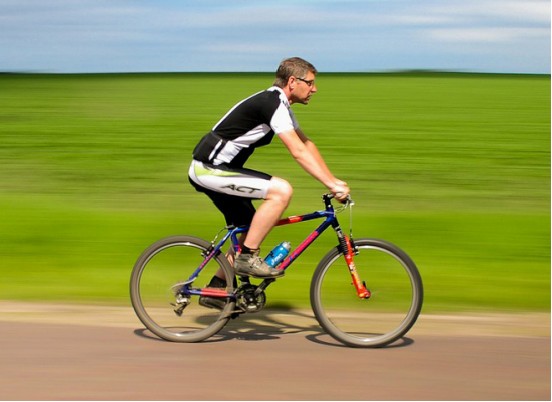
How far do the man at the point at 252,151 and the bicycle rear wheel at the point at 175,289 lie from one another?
10.4 inches

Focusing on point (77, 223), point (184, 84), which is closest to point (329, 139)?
point (77, 223)

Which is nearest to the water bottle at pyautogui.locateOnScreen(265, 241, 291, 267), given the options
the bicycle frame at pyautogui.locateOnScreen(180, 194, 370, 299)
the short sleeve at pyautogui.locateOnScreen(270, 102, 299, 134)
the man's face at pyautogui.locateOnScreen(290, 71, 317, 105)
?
the bicycle frame at pyautogui.locateOnScreen(180, 194, 370, 299)

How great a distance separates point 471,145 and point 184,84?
26.8 metres

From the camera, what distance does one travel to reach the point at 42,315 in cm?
736

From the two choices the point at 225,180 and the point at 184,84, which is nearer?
the point at 225,180

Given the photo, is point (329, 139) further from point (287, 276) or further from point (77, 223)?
point (287, 276)

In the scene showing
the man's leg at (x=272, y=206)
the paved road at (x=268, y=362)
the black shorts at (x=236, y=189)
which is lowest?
the paved road at (x=268, y=362)

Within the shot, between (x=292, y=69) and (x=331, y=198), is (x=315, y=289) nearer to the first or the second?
(x=331, y=198)

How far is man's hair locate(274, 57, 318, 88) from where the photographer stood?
645cm

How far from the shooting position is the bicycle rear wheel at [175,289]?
6.65 metres

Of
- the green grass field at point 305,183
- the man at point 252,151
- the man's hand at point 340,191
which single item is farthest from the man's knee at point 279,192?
the green grass field at point 305,183

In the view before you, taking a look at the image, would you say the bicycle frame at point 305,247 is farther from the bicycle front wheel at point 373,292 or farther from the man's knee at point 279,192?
the man's knee at point 279,192

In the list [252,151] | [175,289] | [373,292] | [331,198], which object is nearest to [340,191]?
[331,198]

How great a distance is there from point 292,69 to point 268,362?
1.82 metres
